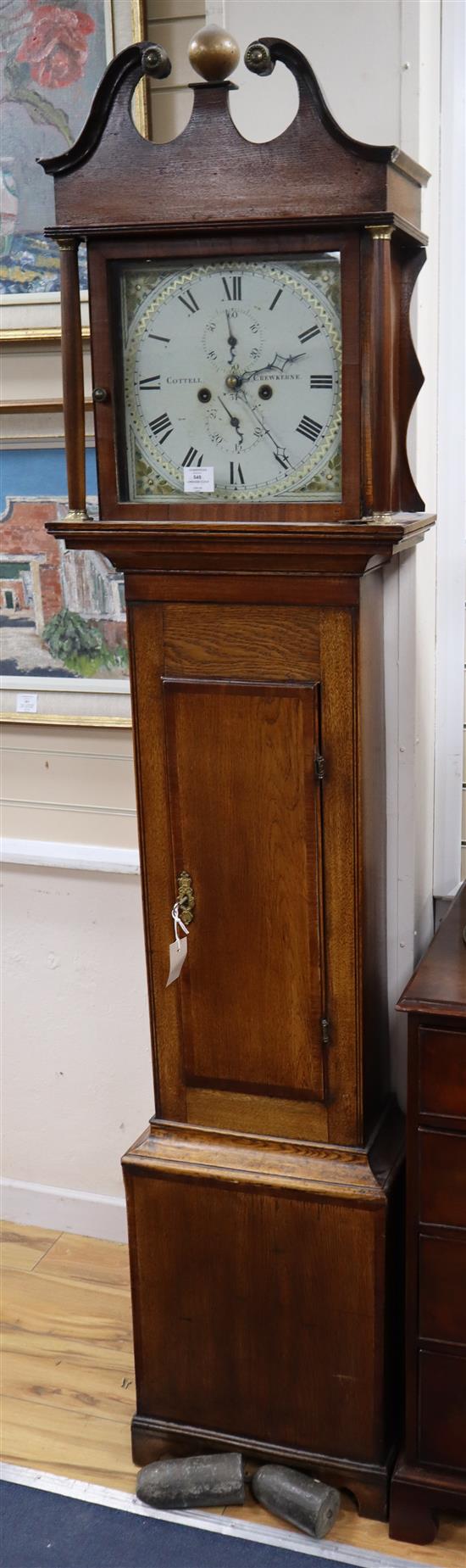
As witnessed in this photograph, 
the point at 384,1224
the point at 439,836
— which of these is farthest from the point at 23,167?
the point at 384,1224

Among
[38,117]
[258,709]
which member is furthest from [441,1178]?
[38,117]

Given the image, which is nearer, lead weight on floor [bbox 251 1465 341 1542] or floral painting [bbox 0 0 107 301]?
lead weight on floor [bbox 251 1465 341 1542]

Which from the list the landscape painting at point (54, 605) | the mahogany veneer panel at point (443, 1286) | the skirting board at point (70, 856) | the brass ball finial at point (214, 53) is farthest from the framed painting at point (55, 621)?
the mahogany veneer panel at point (443, 1286)

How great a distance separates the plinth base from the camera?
7.45ft

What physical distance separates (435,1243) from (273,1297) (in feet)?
1.05

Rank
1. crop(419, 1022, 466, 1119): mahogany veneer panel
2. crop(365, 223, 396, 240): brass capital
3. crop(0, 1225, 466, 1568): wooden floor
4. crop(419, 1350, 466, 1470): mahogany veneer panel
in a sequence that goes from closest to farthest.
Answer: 1. crop(365, 223, 396, 240): brass capital
2. crop(419, 1022, 466, 1119): mahogany veneer panel
3. crop(419, 1350, 466, 1470): mahogany veneer panel
4. crop(0, 1225, 466, 1568): wooden floor

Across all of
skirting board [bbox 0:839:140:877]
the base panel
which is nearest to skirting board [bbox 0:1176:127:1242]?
skirting board [bbox 0:839:140:877]

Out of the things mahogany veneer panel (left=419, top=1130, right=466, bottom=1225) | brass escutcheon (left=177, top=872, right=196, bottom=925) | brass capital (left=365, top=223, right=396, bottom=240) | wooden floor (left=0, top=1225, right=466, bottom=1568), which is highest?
brass capital (left=365, top=223, right=396, bottom=240)

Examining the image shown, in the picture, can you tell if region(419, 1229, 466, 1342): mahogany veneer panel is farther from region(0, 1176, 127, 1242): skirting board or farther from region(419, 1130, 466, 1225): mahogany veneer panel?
region(0, 1176, 127, 1242): skirting board

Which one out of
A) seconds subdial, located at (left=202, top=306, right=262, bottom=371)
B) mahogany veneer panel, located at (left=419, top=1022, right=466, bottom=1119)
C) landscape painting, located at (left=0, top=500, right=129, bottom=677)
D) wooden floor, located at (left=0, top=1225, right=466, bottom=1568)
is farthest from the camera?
landscape painting, located at (left=0, top=500, right=129, bottom=677)

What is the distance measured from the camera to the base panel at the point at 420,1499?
7.43ft

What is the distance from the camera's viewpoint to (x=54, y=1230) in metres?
3.17

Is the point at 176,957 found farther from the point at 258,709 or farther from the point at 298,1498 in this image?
the point at 298,1498

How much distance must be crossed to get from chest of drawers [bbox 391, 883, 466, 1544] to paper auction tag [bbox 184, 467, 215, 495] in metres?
0.77
